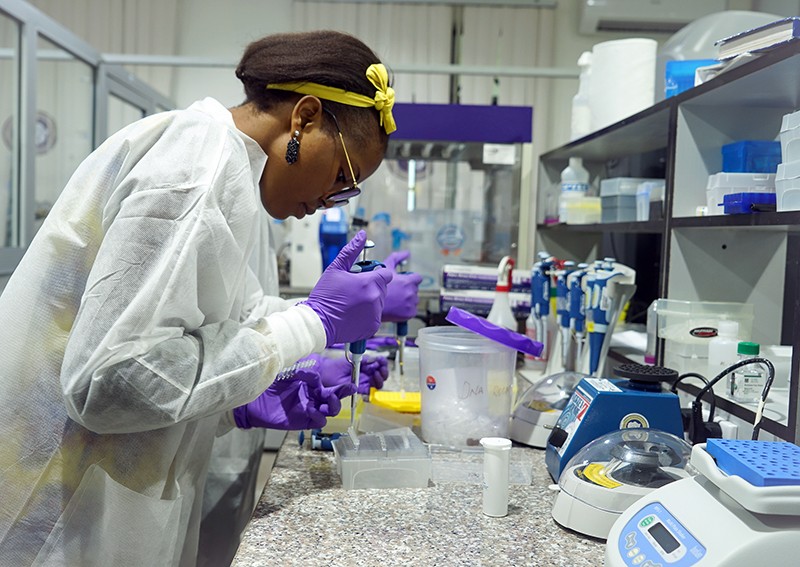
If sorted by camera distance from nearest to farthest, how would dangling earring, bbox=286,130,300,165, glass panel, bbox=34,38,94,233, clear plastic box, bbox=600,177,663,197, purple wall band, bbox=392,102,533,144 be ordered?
dangling earring, bbox=286,130,300,165
clear plastic box, bbox=600,177,663,197
glass panel, bbox=34,38,94,233
purple wall band, bbox=392,102,533,144

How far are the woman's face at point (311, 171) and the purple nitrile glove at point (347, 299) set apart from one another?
122mm

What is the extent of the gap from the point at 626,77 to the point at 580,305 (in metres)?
0.79

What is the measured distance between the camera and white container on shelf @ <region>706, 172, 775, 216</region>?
126cm

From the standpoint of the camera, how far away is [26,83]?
246cm

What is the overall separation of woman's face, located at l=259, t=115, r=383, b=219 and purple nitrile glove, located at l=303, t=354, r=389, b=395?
1.33ft

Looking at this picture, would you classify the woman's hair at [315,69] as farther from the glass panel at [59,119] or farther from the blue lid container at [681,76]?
the glass panel at [59,119]

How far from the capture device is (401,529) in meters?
1.00

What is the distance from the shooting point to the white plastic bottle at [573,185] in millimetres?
2221

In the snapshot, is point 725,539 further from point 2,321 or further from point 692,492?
point 2,321

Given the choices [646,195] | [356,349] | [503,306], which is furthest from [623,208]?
[356,349]

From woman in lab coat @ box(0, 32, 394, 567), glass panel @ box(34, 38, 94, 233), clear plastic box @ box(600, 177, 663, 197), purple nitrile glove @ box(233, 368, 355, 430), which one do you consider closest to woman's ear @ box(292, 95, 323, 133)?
woman in lab coat @ box(0, 32, 394, 567)

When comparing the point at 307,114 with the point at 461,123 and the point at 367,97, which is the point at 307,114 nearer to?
the point at 367,97

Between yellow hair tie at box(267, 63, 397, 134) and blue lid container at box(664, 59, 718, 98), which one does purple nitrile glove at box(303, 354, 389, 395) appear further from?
blue lid container at box(664, 59, 718, 98)

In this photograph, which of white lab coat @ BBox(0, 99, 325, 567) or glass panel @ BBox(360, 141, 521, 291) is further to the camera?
glass panel @ BBox(360, 141, 521, 291)
